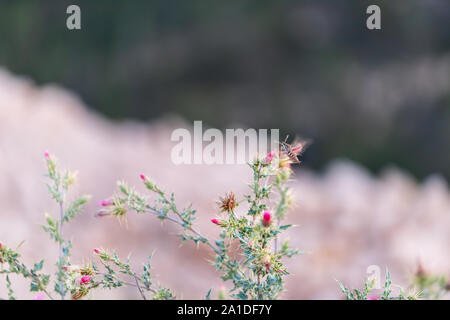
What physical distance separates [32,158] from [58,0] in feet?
10.3

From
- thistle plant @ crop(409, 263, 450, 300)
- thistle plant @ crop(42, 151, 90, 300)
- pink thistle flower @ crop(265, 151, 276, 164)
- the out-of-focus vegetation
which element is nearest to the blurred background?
the out-of-focus vegetation

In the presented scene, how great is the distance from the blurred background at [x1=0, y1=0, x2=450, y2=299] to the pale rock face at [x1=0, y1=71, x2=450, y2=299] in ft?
0.05

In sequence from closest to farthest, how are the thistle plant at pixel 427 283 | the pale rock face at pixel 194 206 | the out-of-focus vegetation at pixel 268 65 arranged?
the thistle plant at pixel 427 283, the pale rock face at pixel 194 206, the out-of-focus vegetation at pixel 268 65

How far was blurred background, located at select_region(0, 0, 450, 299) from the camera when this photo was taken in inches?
132

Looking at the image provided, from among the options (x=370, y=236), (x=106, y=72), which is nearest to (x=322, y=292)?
(x=370, y=236)

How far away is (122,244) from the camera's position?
288 centimetres

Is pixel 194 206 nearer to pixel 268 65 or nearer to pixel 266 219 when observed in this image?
pixel 266 219

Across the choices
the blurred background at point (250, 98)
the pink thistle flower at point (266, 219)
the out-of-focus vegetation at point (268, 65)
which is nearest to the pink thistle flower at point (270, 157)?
the pink thistle flower at point (266, 219)

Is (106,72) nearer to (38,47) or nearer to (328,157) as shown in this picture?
(38,47)

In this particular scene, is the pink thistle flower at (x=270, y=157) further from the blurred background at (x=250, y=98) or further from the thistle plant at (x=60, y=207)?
the blurred background at (x=250, y=98)

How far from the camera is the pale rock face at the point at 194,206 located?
105 inches

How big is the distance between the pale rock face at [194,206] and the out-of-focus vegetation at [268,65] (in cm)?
83

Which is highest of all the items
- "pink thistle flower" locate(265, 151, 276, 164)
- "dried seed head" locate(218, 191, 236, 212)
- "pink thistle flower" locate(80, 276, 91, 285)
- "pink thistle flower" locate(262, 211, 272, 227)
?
"pink thistle flower" locate(265, 151, 276, 164)

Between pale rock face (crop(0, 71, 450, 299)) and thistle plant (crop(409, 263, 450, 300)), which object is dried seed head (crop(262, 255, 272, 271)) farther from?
pale rock face (crop(0, 71, 450, 299))
